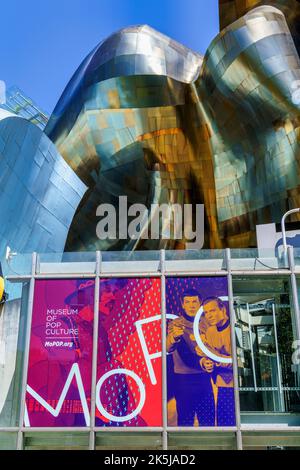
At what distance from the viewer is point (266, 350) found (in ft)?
31.4

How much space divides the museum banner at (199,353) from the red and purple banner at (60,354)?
4.71ft

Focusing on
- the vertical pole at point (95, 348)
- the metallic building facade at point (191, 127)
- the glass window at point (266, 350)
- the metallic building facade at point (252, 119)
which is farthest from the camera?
the metallic building facade at point (191, 127)

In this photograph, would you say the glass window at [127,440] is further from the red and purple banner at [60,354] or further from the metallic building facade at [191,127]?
the metallic building facade at [191,127]

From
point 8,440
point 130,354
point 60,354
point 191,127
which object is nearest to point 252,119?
point 191,127

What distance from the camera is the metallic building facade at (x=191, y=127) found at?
1527 centimetres

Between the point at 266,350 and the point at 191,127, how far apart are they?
9427 mm

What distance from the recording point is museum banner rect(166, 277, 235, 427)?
907 centimetres

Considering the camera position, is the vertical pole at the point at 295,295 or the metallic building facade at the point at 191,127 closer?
the vertical pole at the point at 295,295

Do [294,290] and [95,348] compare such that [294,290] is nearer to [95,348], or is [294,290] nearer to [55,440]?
[95,348]

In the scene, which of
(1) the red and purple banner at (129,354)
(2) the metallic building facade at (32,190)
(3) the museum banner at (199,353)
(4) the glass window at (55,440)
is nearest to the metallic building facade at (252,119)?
(2) the metallic building facade at (32,190)

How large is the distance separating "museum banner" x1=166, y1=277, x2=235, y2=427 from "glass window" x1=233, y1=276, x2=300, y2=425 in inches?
13.1

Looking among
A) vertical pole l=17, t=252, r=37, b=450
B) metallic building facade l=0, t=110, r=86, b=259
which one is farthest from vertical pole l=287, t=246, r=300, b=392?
metallic building facade l=0, t=110, r=86, b=259
